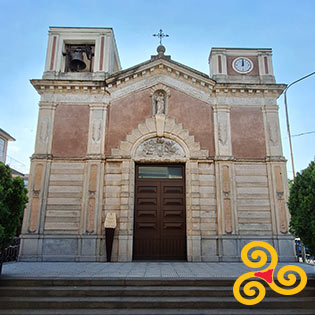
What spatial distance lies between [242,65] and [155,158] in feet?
20.4

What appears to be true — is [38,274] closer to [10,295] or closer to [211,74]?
[10,295]

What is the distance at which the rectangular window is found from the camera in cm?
1183

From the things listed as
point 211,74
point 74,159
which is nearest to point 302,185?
point 211,74

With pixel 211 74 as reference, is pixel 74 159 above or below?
below

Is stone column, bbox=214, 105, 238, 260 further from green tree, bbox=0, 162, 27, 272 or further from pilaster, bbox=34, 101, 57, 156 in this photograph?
green tree, bbox=0, 162, 27, 272

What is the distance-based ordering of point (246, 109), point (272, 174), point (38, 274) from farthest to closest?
point (246, 109), point (272, 174), point (38, 274)

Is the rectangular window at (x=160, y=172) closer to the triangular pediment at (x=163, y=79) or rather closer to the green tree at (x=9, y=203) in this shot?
the triangular pediment at (x=163, y=79)

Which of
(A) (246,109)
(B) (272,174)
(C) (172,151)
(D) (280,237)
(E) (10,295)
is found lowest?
(E) (10,295)

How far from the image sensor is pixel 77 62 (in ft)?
43.1

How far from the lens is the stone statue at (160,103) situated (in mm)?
12211

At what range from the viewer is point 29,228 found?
427 inches

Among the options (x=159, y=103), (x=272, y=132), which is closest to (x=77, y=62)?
(x=159, y=103)

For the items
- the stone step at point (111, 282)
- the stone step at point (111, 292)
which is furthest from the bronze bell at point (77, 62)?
the stone step at point (111, 292)

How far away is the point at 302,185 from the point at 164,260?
19.4 feet
